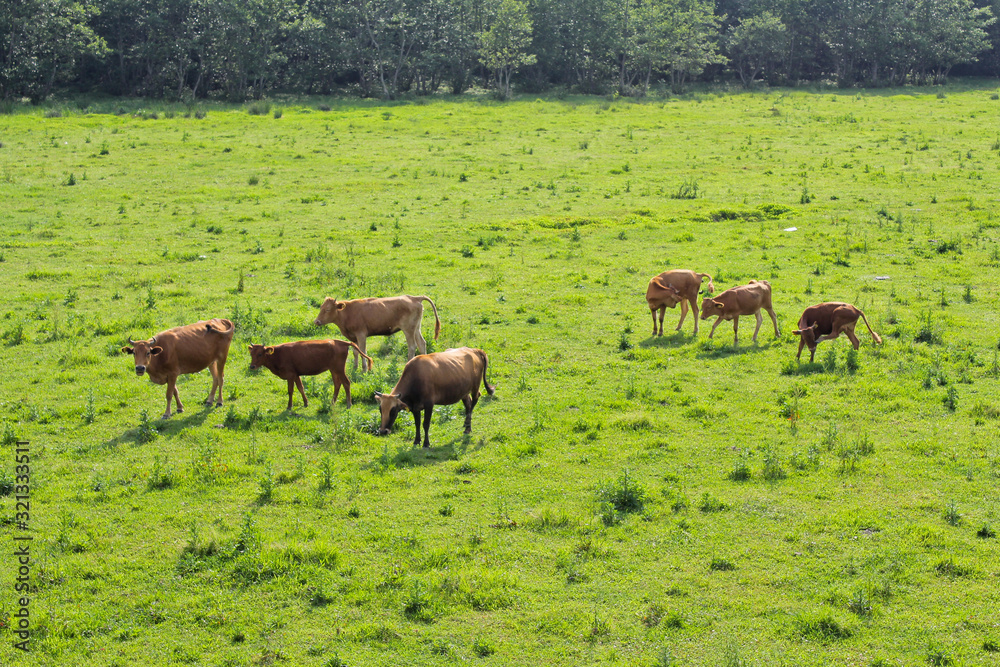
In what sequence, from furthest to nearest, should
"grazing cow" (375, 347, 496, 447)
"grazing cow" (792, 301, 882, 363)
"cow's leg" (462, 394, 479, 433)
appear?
1. "grazing cow" (792, 301, 882, 363)
2. "cow's leg" (462, 394, 479, 433)
3. "grazing cow" (375, 347, 496, 447)

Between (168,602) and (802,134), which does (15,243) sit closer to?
(168,602)

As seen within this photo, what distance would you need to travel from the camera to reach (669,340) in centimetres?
2080

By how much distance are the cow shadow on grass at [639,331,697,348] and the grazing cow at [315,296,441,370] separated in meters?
4.78

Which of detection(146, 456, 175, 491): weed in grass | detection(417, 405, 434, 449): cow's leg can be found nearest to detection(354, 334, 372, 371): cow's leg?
detection(417, 405, 434, 449): cow's leg

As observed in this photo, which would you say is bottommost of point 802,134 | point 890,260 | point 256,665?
point 256,665

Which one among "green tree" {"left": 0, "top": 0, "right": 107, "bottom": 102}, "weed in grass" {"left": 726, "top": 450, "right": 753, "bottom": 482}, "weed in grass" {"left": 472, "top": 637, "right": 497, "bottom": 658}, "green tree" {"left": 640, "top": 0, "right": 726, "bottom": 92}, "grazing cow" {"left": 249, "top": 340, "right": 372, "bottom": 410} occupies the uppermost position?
"green tree" {"left": 640, "top": 0, "right": 726, "bottom": 92}

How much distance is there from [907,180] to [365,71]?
48492mm

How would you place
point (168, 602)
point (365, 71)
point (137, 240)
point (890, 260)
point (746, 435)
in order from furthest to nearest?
point (365, 71)
point (137, 240)
point (890, 260)
point (746, 435)
point (168, 602)

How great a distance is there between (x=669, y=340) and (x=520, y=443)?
6956 millimetres

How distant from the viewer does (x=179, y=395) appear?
17219 millimetres

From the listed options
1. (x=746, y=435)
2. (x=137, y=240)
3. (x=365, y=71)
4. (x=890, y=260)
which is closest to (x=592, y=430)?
(x=746, y=435)

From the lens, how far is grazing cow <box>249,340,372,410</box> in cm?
1631

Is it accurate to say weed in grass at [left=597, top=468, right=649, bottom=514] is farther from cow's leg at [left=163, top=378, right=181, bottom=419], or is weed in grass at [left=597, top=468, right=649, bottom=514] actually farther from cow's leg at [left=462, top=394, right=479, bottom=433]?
cow's leg at [left=163, top=378, right=181, bottom=419]

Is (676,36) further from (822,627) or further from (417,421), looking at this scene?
(822,627)
